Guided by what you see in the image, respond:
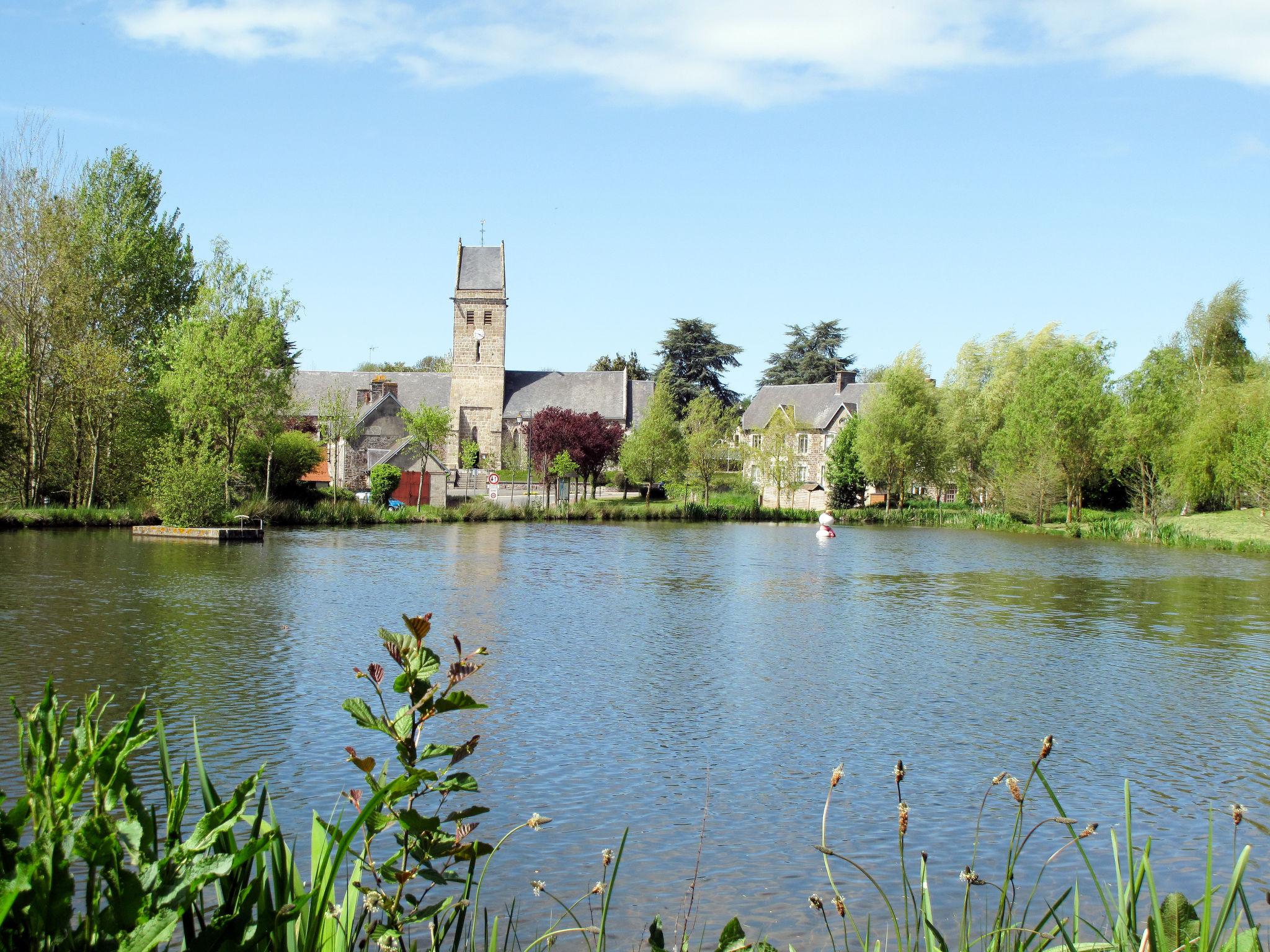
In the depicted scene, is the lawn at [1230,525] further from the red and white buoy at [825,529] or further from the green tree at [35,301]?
the green tree at [35,301]

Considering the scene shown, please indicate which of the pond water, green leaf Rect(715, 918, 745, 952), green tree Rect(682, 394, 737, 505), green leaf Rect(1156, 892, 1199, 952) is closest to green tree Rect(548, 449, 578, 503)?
green tree Rect(682, 394, 737, 505)

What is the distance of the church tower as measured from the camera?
76062mm

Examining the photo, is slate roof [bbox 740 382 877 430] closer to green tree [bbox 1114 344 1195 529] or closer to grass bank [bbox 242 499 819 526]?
grass bank [bbox 242 499 819 526]

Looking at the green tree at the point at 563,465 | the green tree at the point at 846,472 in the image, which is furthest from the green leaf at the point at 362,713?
the green tree at the point at 846,472

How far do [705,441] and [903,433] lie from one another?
1100cm

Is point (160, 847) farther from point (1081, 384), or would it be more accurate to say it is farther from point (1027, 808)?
point (1081, 384)

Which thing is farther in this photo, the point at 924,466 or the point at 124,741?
the point at 924,466

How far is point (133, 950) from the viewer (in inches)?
Result: 93.9

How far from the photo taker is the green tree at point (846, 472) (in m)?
64.9

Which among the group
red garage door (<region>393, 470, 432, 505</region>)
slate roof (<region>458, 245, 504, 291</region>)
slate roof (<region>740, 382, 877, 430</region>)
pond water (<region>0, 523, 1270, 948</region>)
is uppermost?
slate roof (<region>458, 245, 504, 291</region>)

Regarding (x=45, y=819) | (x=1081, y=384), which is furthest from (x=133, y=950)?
(x=1081, y=384)

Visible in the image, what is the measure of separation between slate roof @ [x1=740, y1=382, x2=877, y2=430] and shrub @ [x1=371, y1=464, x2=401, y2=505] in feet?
101

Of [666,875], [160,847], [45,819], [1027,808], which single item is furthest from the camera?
[1027,808]

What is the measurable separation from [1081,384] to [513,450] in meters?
37.6
